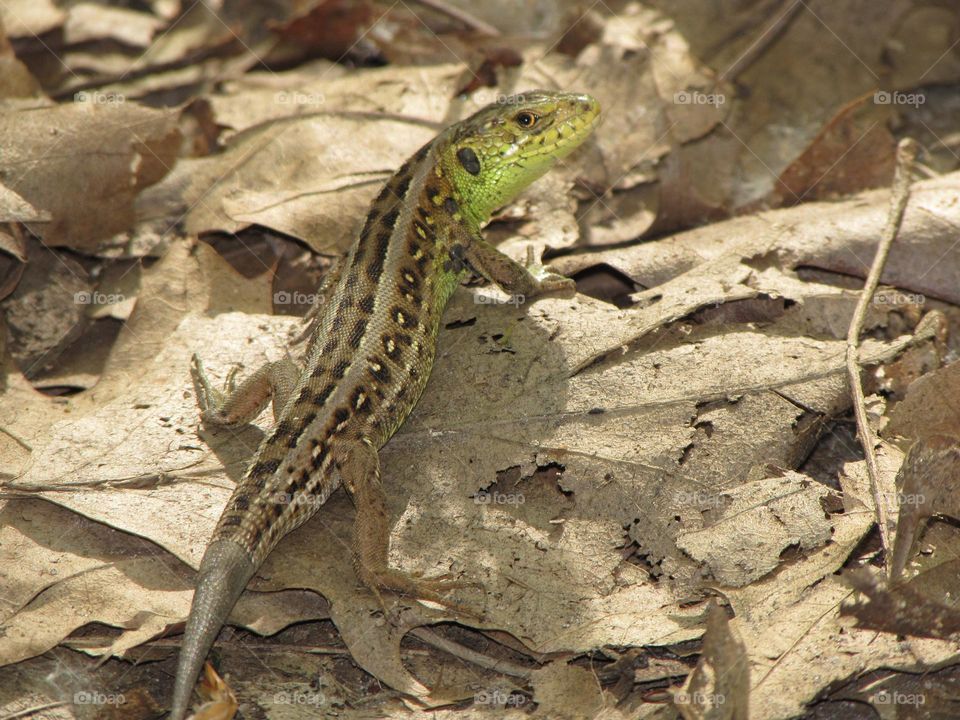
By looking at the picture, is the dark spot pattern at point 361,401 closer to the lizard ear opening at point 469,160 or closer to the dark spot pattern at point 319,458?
the dark spot pattern at point 319,458

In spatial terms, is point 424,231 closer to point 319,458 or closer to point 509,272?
point 509,272

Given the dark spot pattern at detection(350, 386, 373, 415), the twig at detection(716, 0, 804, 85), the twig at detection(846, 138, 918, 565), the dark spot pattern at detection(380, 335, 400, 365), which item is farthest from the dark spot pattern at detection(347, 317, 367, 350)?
the twig at detection(716, 0, 804, 85)

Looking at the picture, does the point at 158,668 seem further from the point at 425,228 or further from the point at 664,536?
the point at 425,228

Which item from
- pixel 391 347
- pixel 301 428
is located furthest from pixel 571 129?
pixel 301 428

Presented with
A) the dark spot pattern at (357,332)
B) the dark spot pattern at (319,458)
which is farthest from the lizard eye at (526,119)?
the dark spot pattern at (319,458)

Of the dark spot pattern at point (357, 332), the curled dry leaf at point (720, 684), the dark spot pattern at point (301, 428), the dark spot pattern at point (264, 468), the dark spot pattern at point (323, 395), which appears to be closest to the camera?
the curled dry leaf at point (720, 684)

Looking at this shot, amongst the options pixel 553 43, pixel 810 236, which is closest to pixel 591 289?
pixel 810 236
